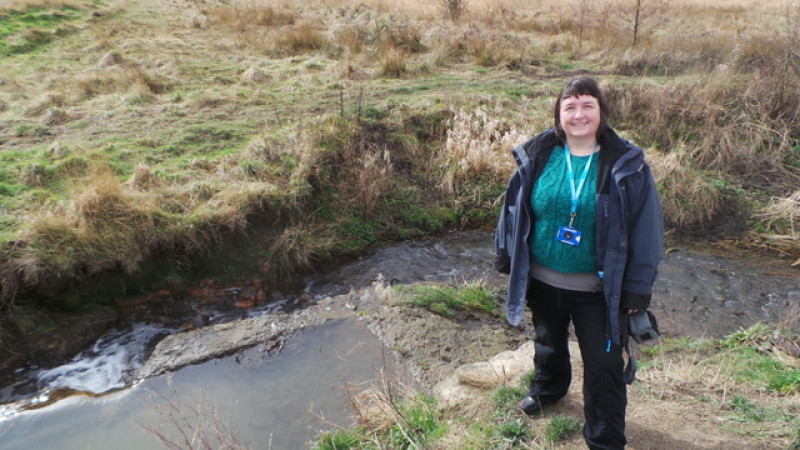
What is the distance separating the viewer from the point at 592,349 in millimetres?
2518

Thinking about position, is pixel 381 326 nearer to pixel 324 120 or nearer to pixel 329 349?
pixel 329 349

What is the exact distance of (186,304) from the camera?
5.59 m

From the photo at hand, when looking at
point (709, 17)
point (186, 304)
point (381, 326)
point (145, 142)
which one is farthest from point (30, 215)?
point (709, 17)

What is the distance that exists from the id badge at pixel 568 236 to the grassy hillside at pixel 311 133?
432cm

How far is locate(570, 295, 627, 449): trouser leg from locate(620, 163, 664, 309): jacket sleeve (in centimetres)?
22

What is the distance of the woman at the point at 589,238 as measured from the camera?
2309 mm

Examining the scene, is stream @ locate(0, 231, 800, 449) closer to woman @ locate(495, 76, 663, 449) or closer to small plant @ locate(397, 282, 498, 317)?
small plant @ locate(397, 282, 498, 317)

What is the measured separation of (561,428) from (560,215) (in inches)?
55.2

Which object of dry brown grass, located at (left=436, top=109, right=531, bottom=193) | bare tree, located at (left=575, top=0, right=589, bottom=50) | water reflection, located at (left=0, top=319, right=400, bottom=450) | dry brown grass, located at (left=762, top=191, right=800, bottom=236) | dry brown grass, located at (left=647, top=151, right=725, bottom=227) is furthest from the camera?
bare tree, located at (left=575, top=0, right=589, bottom=50)

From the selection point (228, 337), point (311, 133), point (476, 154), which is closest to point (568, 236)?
point (228, 337)

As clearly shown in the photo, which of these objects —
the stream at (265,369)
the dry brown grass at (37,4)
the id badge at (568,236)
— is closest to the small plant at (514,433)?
the stream at (265,369)

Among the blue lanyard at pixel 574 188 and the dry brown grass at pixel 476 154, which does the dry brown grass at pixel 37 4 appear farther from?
the blue lanyard at pixel 574 188

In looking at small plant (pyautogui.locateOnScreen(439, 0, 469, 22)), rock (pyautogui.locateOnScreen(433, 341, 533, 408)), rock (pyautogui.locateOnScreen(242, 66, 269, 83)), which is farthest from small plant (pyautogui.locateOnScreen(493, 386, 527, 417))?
small plant (pyautogui.locateOnScreen(439, 0, 469, 22))

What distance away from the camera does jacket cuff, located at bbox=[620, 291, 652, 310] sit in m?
2.33
